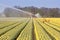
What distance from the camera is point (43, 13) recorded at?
10531 centimetres

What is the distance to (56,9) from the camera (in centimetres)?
11481

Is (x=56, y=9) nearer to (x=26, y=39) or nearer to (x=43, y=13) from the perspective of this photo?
(x=43, y=13)

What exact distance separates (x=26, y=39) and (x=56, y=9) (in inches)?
4133

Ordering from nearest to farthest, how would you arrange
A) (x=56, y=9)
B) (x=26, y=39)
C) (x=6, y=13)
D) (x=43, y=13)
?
1. (x=26, y=39)
2. (x=6, y=13)
3. (x=43, y=13)
4. (x=56, y=9)

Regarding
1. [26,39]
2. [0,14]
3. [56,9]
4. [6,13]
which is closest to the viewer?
[26,39]

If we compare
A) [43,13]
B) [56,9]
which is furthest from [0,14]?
[56,9]

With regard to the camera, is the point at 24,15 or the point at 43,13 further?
the point at 43,13

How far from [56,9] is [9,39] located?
105 m

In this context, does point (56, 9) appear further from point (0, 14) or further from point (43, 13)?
point (0, 14)

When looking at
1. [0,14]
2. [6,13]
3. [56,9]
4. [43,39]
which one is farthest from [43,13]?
[43,39]

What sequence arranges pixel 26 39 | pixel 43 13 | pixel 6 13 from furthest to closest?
pixel 43 13, pixel 6 13, pixel 26 39

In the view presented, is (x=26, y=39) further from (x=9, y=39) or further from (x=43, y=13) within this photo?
(x=43, y=13)

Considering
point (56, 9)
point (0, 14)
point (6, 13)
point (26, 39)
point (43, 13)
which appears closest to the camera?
point (26, 39)

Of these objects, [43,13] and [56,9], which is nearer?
[43,13]
